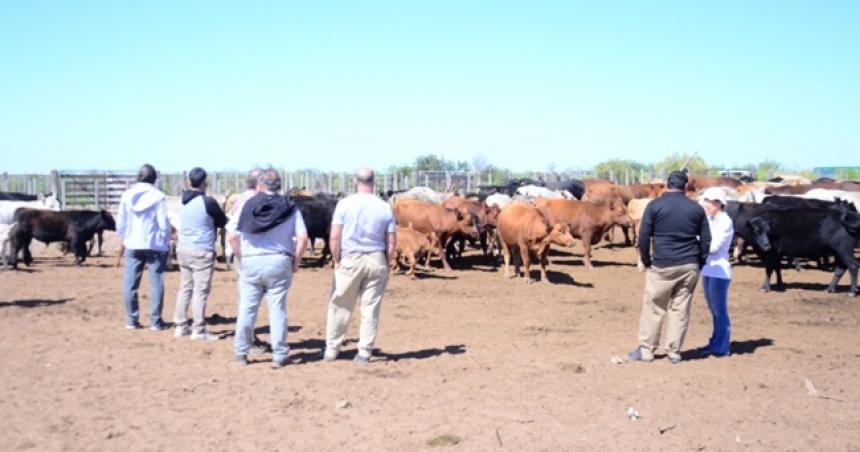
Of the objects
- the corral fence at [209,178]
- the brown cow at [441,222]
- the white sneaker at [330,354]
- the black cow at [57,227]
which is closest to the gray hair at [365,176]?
the white sneaker at [330,354]

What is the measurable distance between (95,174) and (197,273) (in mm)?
25831

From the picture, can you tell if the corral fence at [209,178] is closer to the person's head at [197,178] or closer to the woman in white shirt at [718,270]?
the person's head at [197,178]

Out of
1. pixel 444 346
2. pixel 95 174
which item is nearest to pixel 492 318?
pixel 444 346

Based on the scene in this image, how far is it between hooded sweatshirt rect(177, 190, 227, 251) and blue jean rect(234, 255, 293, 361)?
1269mm

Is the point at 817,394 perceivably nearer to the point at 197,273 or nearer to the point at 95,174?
the point at 197,273

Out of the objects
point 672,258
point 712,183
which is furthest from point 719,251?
point 712,183

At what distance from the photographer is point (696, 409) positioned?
22.4ft

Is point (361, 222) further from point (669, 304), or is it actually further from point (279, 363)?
point (669, 304)

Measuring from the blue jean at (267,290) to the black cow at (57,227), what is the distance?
10691 mm

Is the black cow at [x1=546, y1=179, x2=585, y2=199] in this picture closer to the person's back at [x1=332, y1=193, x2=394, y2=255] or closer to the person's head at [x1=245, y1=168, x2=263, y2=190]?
the person's head at [x1=245, y1=168, x2=263, y2=190]

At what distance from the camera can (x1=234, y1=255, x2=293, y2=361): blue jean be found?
7926 millimetres

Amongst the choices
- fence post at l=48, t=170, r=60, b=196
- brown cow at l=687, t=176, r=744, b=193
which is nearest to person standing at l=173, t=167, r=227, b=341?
brown cow at l=687, t=176, r=744, b=193

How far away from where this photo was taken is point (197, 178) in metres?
9.27

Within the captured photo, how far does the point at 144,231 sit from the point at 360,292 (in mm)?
3120
